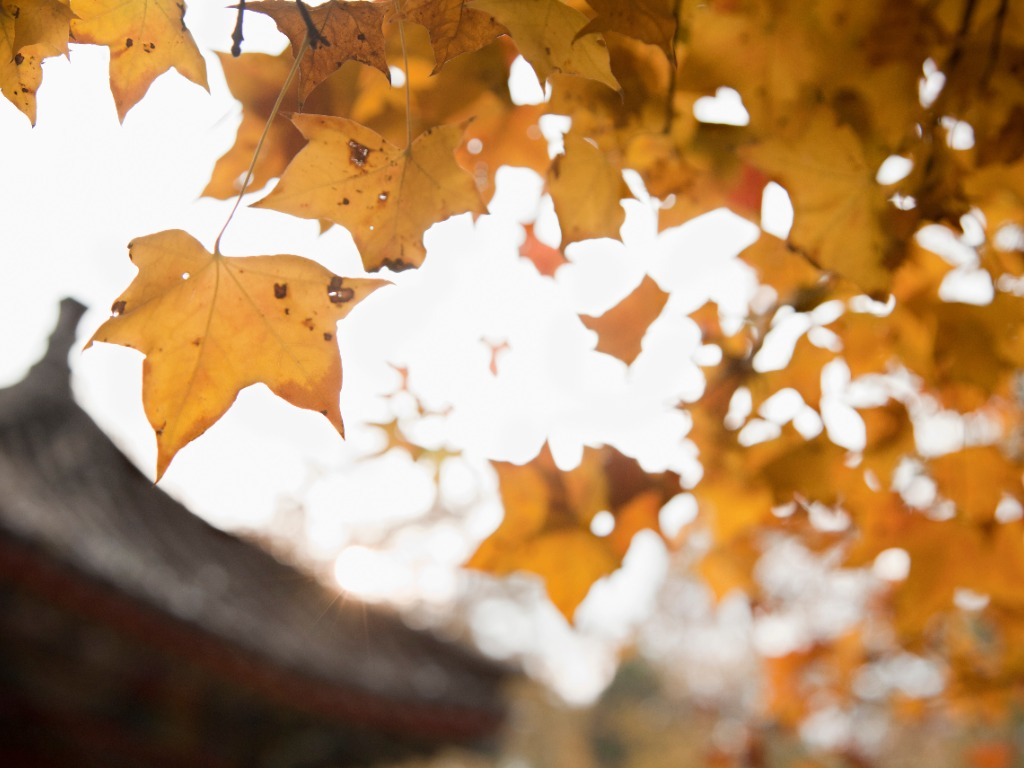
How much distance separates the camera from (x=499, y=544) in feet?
2.72

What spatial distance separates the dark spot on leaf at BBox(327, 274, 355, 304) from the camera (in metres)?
0.49

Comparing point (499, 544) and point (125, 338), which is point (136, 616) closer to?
point (499, 544)

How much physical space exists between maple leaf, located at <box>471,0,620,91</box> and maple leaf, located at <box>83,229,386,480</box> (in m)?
0.17

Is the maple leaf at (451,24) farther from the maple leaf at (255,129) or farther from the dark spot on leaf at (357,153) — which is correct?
the maple leaf at (255,129)

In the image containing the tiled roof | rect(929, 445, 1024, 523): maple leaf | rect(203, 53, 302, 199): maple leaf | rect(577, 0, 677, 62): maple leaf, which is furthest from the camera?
the tiled roof

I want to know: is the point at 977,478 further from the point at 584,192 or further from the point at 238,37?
the point at 238,37

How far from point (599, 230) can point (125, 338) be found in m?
0.33

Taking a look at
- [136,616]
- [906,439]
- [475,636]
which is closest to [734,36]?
[906,439]

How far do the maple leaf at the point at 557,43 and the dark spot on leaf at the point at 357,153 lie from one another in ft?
0.40

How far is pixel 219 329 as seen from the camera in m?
0.52

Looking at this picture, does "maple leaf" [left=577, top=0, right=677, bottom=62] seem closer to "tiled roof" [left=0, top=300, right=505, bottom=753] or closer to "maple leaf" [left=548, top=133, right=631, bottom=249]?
"maple leaf" [left=548, top=133, right=631, bottom=249]

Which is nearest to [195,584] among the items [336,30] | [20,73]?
[20,73]

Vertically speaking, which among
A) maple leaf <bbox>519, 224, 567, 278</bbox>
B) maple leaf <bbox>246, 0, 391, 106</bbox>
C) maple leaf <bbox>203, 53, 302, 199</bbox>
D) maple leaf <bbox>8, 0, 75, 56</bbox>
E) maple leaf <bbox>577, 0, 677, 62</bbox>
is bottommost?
maple leaf <bbox>8, 0, 75, 56</bbox>

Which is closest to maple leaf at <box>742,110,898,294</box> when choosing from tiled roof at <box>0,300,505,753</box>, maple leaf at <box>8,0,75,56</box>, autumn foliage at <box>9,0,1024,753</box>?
autumn foliage at <box>9,0,1024,753</box>
